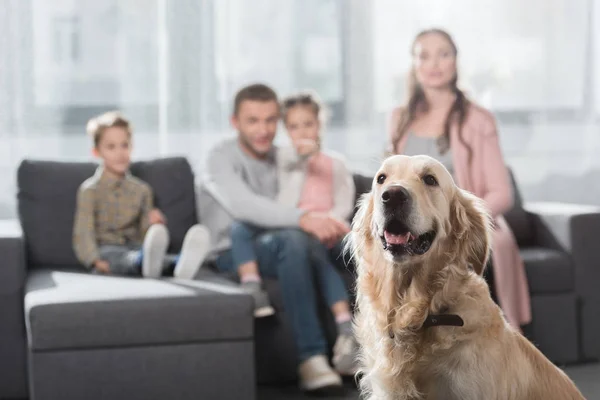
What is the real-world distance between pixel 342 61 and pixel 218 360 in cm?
210

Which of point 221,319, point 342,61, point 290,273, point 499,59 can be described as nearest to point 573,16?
point 499,59

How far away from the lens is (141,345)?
10.3 ft

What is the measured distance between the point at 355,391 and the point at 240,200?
0.80 m

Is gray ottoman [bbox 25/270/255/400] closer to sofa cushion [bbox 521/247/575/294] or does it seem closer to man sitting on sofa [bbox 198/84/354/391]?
man sitting on sofa [bbox 198/84/354/391]

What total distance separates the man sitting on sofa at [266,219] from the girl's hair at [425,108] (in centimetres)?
48

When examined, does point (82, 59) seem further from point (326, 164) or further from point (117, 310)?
point (117, 310)

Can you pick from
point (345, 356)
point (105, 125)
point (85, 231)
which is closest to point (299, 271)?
point (345, 356)

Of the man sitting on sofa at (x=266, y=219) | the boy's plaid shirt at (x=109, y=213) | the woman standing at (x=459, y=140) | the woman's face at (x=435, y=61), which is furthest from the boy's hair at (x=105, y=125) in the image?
the woman's face at (x=435, y=61)

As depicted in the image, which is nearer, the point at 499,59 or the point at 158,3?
the point at 158,3

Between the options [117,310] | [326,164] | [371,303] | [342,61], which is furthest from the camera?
[342,61]

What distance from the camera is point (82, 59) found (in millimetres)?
4535

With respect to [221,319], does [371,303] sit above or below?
above

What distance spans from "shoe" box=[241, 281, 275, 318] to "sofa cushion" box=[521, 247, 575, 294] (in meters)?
1.04

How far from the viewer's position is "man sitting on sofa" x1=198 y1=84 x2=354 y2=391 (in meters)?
3.46
